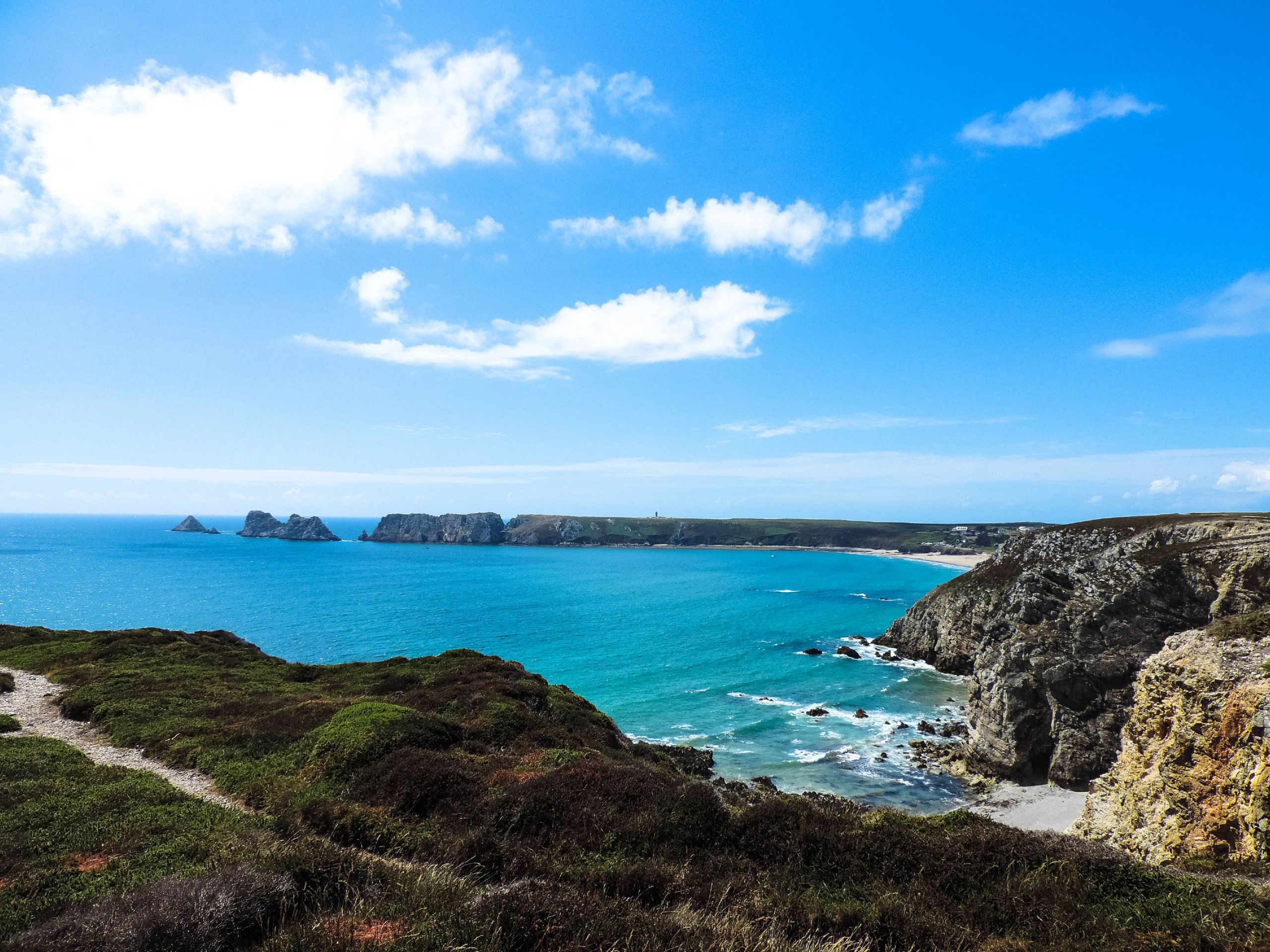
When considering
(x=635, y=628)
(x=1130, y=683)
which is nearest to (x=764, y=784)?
(x=1130, y=683)

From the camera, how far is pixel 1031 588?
4259cm

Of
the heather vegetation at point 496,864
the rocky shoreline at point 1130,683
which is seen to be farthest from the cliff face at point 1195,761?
the heather vegetation at point 496,864

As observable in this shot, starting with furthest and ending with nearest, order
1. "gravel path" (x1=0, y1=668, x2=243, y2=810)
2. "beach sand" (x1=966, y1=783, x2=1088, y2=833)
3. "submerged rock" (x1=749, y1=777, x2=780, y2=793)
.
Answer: "submerged rock" (x1=749, y1=777, x2=780, y2=793), "beach sand" (x1=966, y1=783, x2=1088, y2=833), "gravel path" (x1=0, y1=668, x2=243, y2=810)

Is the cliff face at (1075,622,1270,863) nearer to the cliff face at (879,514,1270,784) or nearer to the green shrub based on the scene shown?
the green shrub

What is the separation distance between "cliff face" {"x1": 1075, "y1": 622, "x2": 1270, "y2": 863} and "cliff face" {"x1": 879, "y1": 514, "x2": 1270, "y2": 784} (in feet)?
37.8

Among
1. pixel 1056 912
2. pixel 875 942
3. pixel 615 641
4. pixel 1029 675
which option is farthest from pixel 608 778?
pixel 615 641

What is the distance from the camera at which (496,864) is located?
41.5ft

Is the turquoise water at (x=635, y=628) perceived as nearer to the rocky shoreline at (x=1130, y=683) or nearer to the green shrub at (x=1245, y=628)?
the rocky shoreline at (x=1130, y=683)

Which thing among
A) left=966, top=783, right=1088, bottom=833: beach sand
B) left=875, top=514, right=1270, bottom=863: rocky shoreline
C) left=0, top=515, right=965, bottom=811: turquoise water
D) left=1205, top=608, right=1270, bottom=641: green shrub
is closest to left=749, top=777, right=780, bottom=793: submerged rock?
left=0, top=515, right=965, bottom=811: turquoise water

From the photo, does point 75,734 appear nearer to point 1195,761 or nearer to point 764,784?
point 764,784

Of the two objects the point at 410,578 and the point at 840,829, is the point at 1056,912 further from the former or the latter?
the point at 410,578

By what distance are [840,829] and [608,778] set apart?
674 centimetres

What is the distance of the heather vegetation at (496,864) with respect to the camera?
872cm

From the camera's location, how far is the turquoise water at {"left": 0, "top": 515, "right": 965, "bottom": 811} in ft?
142
